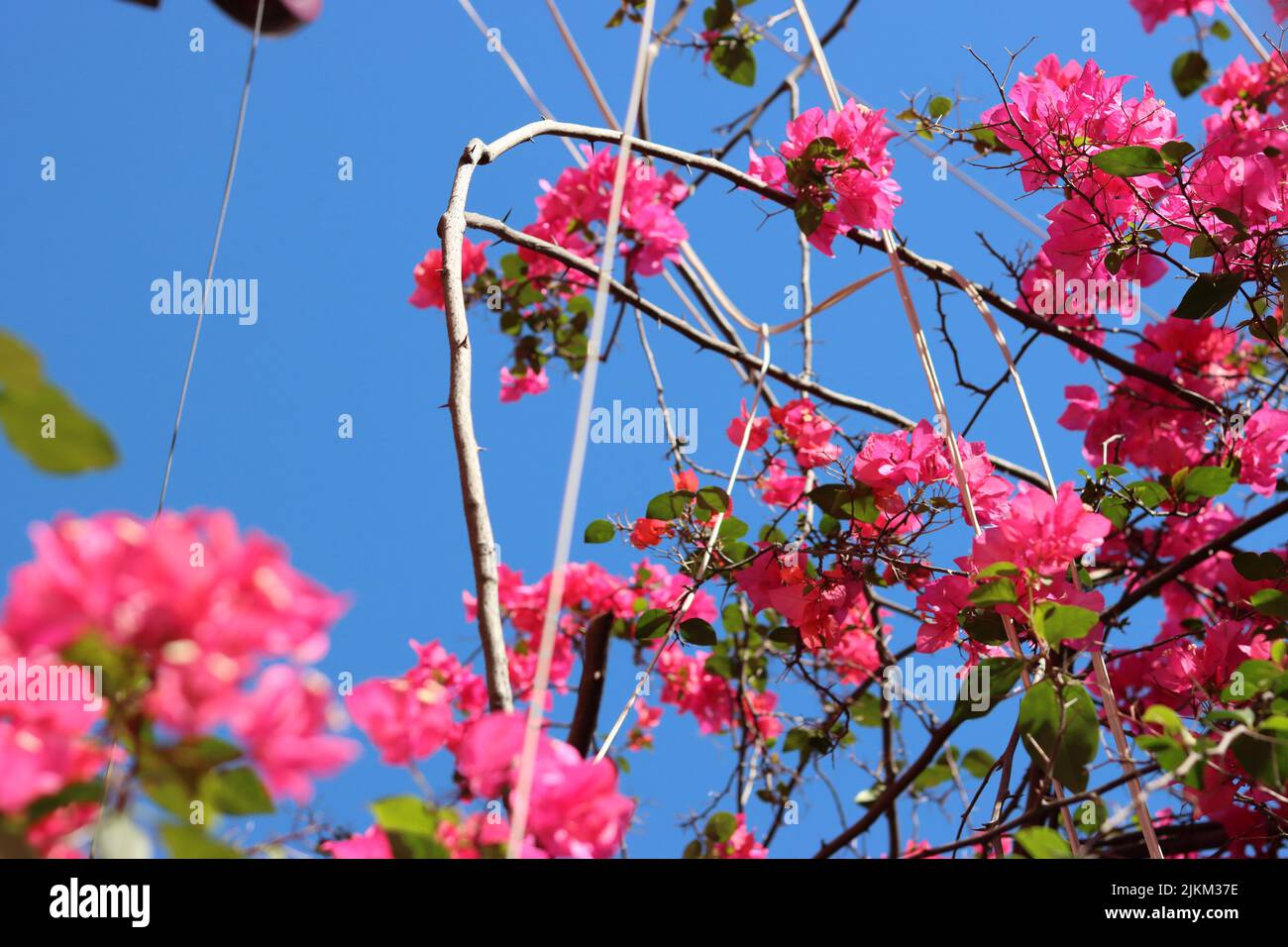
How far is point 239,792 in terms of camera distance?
1.05ft

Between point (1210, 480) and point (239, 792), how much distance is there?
0.98 m

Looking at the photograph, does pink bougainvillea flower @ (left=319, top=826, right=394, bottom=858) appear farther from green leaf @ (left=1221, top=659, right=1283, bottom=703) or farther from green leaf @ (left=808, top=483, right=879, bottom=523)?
green leaf @ (left=808, top=483, right=879, bottom=523)

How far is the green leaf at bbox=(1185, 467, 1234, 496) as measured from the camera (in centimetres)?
100

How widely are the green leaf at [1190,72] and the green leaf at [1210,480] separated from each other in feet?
3.25

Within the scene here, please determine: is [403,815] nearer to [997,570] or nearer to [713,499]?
[997,570]

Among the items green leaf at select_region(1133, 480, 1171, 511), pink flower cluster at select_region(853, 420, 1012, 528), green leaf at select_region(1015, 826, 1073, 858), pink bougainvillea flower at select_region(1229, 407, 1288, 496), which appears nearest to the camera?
green leaf at select_region(1015, 826, 1073, 858)

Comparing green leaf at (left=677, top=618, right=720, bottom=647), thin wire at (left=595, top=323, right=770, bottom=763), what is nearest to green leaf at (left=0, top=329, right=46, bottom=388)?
thin wire at (left=595, top=323, right=770, bottom=763)

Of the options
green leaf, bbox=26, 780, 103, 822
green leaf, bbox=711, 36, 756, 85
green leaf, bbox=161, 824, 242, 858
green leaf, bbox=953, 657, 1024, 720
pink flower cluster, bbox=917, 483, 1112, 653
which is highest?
green leaf, bbox=711, 36, 756, 85

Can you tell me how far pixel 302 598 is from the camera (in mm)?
291

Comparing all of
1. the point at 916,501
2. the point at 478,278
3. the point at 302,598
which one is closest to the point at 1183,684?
the point at 916,501

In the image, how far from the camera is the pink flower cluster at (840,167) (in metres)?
1.09

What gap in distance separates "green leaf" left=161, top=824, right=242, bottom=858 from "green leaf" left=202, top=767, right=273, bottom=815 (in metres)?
0.02

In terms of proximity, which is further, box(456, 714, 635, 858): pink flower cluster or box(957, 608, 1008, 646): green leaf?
box(957, 608, 1008, 646): green leaf

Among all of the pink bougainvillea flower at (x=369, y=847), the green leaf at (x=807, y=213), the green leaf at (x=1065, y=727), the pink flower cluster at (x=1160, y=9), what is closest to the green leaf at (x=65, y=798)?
the pink bougainvillea flower at (x=369, y=847)
